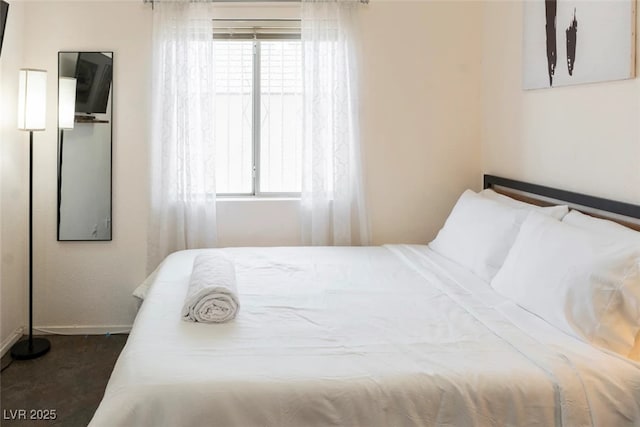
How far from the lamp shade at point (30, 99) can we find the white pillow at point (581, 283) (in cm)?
268

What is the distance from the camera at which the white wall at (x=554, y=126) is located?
2.43 metres

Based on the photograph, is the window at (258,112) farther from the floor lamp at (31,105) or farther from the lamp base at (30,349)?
the lamp base at (30,349)

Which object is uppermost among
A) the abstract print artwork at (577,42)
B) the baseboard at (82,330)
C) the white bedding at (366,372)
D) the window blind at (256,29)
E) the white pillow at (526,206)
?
the window blind at (256,29)

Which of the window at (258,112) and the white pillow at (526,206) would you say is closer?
the white pillow at (526,206)

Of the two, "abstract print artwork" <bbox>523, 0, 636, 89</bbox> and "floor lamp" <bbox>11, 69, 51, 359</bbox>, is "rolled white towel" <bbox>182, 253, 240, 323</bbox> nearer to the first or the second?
"floor lamp" <bbox>11, 69, 51, 359</bbox>

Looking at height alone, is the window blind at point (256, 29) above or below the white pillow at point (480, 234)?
above

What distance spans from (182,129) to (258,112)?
52 centimetres

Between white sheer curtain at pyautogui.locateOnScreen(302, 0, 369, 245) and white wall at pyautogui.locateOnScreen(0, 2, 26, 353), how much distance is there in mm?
1735

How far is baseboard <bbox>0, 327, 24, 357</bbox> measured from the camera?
11.3 ft

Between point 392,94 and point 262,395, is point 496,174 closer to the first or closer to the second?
point 392,94

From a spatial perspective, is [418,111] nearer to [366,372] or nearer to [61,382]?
[366,372]

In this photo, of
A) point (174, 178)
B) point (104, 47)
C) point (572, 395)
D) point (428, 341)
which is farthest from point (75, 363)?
point (572, 395)

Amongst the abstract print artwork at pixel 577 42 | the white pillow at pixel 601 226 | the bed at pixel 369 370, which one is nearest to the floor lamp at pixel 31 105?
the bed at pixel 369 370

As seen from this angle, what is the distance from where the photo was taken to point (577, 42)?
8.87ft
